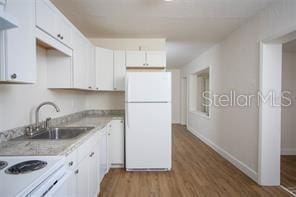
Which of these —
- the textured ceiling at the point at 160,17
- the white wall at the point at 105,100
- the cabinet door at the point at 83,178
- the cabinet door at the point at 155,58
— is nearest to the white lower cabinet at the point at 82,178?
the cabinet door at the point at 83,178

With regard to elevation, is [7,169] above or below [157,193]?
above

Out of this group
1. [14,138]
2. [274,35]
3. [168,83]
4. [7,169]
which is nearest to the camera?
[7,169]

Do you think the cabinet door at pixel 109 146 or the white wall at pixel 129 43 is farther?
the white wall at pixel 129 43

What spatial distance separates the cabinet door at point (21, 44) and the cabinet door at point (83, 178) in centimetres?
86

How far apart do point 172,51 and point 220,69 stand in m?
1.44

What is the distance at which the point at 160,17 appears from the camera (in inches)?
116

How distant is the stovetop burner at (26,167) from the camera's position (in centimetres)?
106

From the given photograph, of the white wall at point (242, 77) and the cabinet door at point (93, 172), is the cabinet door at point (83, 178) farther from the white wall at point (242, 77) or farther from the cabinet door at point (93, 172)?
the white wall at point (242, 77)

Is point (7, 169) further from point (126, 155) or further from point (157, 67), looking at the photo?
point (157, 67)

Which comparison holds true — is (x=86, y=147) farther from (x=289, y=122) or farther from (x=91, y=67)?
(x=289, y=122)

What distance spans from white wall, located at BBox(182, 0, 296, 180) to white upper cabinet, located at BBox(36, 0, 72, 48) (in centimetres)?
254

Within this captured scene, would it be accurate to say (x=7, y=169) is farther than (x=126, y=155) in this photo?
No

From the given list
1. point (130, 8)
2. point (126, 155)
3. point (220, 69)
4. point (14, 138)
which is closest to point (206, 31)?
point (220, 69)

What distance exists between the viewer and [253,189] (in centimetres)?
269
